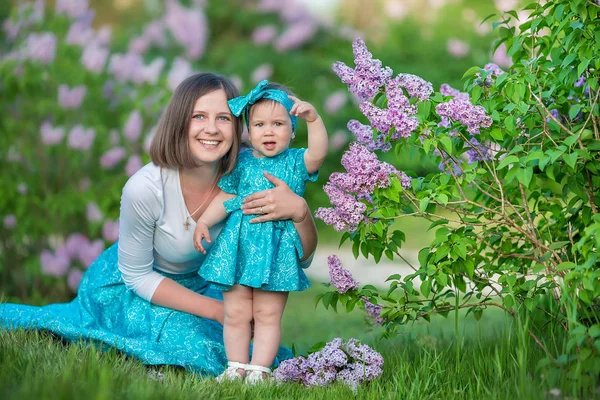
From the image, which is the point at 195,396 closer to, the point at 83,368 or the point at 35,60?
the point at 83,368

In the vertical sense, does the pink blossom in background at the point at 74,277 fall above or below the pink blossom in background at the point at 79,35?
below

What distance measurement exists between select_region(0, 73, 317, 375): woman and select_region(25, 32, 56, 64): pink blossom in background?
2.09 meters

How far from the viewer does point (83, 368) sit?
8.21 ft

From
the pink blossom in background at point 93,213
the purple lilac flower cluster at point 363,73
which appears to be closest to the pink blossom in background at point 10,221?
the pink blossom in background at point 93,213

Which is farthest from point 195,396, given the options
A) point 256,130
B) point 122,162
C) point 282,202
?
point 122,162

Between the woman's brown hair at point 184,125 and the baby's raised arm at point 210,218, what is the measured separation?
0.13m

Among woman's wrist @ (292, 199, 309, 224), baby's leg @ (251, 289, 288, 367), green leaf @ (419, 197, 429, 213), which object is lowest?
baby's leg @ (251, 289, 288, 367)

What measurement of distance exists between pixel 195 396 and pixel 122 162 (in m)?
3.32

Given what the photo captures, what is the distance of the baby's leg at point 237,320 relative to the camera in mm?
3203

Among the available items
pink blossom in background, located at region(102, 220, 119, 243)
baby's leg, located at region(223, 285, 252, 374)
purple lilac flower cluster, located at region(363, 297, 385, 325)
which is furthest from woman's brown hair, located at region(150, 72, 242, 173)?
pink blossom in background, located at region(102, 220, 119, 243)

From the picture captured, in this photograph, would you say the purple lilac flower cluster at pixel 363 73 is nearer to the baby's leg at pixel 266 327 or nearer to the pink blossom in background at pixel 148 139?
the baby's leg at pixel 266 327

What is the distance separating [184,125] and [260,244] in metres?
0.66

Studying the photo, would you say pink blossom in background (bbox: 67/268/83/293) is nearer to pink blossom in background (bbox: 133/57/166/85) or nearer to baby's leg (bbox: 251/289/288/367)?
pink blossom in background (bbox: 133/57/166/85)

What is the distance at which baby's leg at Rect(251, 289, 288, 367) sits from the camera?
3.16m
